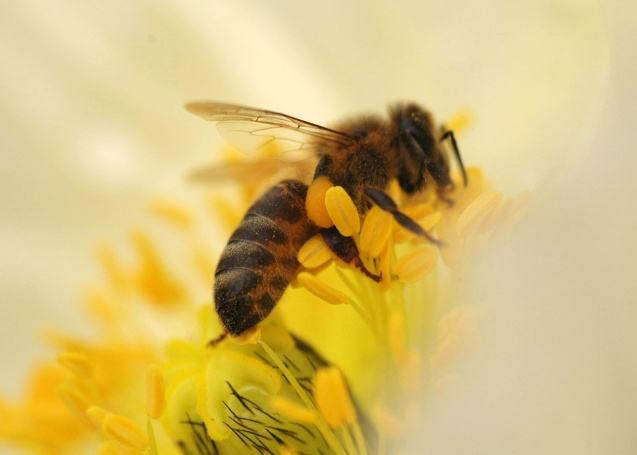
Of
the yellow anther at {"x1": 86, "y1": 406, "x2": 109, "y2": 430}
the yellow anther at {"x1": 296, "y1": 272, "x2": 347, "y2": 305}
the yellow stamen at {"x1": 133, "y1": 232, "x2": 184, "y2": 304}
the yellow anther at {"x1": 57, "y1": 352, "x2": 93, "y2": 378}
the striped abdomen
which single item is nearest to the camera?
the striped abdomen

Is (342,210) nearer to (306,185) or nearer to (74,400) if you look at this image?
(306,185)

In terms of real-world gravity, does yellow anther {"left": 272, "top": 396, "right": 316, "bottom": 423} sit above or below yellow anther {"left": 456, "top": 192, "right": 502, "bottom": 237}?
below

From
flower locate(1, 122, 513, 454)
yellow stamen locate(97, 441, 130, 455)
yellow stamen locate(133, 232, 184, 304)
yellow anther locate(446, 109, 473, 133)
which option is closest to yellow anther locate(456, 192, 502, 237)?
flower locate(1, 122, 513, 454)

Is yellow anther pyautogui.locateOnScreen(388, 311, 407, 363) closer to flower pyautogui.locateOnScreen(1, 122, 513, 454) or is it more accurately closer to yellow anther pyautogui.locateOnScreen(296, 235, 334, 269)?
flower pyautogui.locateOnScreen(1, 122, 513, 454)

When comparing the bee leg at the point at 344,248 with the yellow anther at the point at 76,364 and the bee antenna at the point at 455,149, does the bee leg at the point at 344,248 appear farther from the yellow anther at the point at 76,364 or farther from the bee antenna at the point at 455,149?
the yellow anther at the point at 76,364

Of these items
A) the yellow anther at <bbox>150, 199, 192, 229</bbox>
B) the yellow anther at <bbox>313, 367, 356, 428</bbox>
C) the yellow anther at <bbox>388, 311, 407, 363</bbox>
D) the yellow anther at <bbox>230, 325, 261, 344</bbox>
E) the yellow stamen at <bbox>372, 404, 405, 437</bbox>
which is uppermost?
the yellow anther at <bbox>150, 199, 192, 229</bbox>

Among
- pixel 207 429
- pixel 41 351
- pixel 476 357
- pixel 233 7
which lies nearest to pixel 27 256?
pixel 41 351

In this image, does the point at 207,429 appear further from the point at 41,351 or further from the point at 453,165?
the point at 41,351
